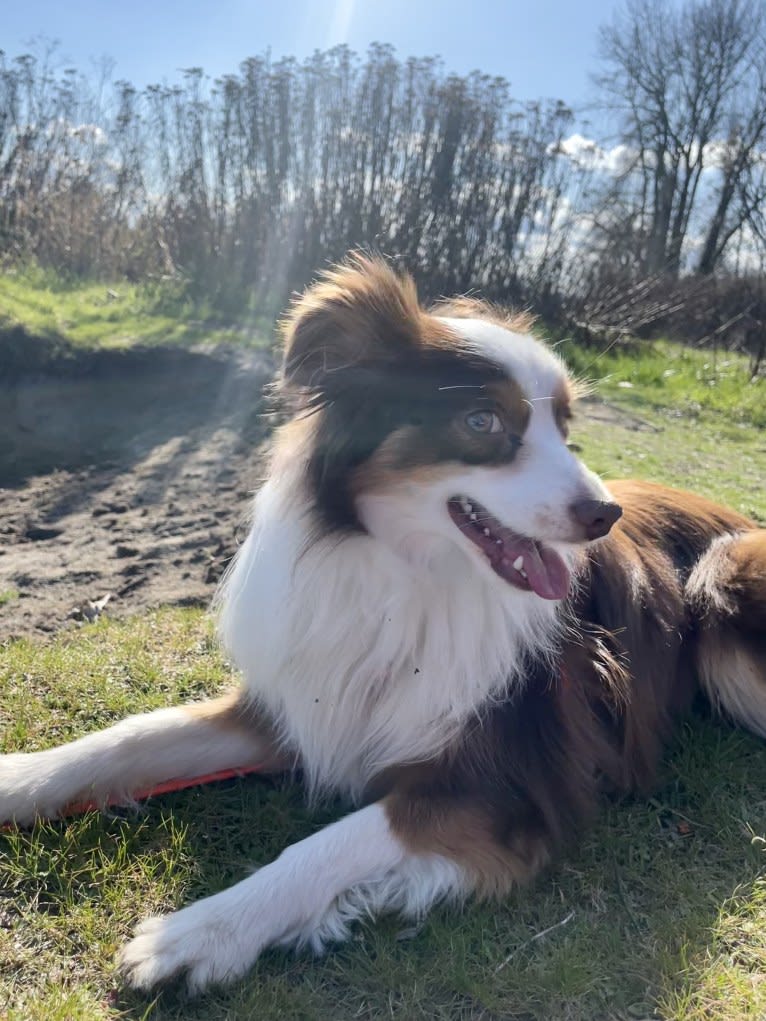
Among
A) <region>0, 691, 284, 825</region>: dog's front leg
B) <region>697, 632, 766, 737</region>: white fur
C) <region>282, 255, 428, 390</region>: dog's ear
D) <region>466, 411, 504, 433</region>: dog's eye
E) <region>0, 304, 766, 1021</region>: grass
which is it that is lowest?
<region>0, 304, 766, 1021</region>: grass

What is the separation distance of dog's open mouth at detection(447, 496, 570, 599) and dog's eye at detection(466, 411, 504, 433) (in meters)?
0.21

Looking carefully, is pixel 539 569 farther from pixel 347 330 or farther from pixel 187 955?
pixel 187 955

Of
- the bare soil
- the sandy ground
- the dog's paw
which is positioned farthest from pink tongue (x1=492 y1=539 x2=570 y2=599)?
the sandy ground

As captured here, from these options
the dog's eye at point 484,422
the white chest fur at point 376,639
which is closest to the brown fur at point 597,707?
the white chest fur at point 376,639

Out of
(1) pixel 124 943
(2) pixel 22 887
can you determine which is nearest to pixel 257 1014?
(1) pixel 124 943

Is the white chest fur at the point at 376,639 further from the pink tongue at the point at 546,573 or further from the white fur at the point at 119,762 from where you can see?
the white fur at the point at 119,762

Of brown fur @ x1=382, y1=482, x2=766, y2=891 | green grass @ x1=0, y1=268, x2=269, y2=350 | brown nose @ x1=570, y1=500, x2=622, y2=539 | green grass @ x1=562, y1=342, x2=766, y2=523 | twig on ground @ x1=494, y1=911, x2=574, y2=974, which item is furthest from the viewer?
green grass @ x1=0, y1=268, x2=269, y2=350

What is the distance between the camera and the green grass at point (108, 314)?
8.21m

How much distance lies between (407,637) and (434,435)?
2.09ft

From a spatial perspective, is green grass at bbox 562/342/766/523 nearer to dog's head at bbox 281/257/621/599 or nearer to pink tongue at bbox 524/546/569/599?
dog's head at bbox 281/257/621/599

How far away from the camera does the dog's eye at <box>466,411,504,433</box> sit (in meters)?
2.49

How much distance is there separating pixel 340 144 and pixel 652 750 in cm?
1032

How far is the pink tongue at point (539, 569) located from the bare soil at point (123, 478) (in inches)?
60.9

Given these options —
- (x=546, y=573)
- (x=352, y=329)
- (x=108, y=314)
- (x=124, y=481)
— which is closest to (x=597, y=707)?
(x=546, y=573)
